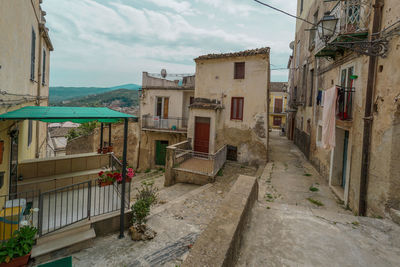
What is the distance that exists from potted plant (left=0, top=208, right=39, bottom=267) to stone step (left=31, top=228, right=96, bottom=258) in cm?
33

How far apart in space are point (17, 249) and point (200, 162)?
1030 centimetres

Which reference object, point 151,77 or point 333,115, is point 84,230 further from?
point 151,77

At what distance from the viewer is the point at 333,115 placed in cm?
731

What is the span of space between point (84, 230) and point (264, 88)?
40.6ft

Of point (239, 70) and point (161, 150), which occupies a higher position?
point (239, 70)

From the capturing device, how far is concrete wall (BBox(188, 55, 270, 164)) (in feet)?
45.4

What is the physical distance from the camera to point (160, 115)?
18.5m

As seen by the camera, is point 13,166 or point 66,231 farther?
point 13,166

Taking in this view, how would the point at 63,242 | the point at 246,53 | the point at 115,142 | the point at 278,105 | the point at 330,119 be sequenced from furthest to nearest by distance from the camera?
1. the point at 278,105
2. the point at 115,142
3. the point at 246,53
4. the point at 330,119
5. the point at 63,242

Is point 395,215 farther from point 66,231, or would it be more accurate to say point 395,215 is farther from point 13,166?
point 13,166

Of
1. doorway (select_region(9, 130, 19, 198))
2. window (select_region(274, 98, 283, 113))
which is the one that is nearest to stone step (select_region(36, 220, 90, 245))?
doorway (select_region(9, 130, 19, 198))

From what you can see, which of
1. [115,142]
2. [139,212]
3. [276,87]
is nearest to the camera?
[139,212]

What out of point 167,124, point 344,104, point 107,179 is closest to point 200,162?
point 167,124

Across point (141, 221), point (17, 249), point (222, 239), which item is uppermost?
point (222, 239)
